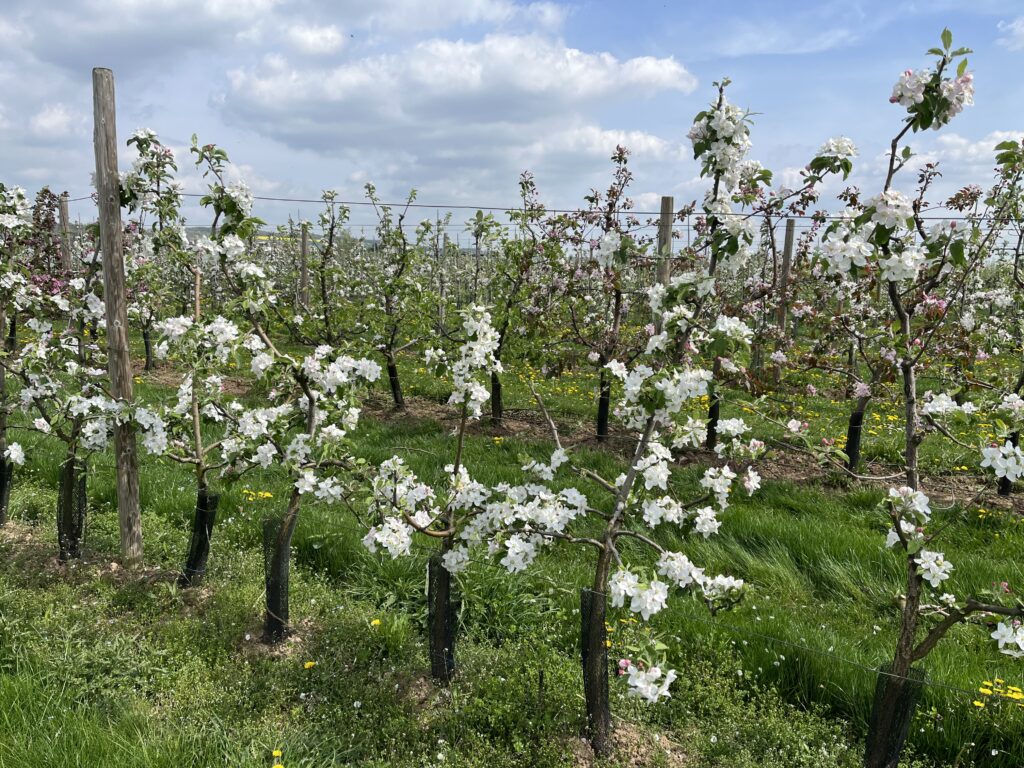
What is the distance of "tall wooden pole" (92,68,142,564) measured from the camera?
3.87 metres

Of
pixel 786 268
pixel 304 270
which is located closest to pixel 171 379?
pixel 304 270

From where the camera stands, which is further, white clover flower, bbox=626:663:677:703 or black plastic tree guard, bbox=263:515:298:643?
black plastic tree guard, bbox=263:515:298:643

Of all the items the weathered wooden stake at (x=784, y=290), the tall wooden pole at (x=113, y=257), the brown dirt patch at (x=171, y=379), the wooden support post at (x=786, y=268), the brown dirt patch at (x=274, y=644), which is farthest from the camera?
the brown dirt patch at (x=171, y=379)

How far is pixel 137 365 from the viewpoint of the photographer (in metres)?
11.1

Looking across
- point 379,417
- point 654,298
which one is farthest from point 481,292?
point 654,298

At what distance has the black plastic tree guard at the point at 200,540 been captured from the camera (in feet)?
12.8

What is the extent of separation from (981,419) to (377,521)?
102 inches

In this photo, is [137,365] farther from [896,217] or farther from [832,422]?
[896,217]

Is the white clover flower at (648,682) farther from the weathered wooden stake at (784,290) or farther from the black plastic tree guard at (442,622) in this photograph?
the weathered wooden stake at (784,290)

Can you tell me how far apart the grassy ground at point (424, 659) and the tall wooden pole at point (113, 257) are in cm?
76

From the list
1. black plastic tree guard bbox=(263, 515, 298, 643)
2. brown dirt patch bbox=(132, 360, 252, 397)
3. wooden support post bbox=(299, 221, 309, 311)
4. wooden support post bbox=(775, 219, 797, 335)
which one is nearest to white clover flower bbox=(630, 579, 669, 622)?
black plastic tree guard bbox=(263, 515, 298, 643)

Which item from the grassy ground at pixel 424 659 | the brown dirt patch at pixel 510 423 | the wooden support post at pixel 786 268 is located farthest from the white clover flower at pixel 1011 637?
the wooden support post at pixel 786 268

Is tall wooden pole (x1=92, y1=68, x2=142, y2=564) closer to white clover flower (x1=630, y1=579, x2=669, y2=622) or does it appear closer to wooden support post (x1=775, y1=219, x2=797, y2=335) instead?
white clover flower (x1=630, y1=579, x2=669, y2=622)

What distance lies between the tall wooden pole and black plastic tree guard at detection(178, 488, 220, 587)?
553 mm
